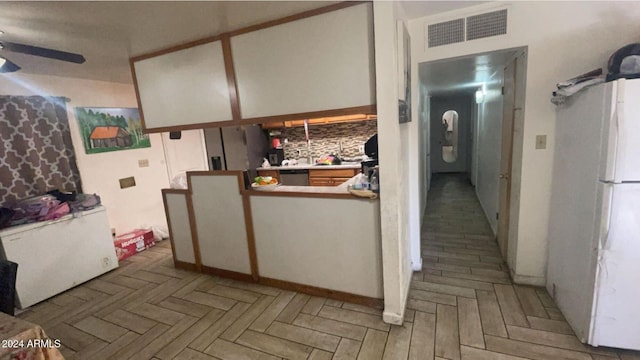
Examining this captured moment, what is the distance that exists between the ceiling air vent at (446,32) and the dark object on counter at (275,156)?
128 inches

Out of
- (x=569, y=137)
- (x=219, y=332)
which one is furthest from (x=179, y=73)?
(x=569, y=137)

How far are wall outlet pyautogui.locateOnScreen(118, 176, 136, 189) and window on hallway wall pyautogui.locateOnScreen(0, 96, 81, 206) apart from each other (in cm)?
51

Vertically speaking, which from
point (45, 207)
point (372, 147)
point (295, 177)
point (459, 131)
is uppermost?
point (459, 131)

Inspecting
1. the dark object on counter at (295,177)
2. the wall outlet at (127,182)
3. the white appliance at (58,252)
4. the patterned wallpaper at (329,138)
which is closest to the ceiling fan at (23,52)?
the white appliance at (58,252)

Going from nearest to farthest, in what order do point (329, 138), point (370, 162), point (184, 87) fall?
Result: point (370, 162) → point (184, 87) → point (329, 138)

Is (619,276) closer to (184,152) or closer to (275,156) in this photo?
(275,156)

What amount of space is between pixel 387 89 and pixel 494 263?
7.33 ft

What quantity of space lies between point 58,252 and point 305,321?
2.76 m

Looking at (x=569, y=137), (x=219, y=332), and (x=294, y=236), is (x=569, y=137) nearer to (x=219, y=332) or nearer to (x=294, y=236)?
(x=294, y=236)

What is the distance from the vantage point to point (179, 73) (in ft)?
8.39

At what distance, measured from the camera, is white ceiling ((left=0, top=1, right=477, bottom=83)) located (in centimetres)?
172

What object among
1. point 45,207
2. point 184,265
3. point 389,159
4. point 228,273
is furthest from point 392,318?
point 45,207

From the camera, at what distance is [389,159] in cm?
188

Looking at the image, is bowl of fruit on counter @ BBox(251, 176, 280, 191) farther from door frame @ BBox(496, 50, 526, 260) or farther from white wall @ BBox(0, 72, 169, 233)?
white wall @ BBox(0, 72, 169, 233)
